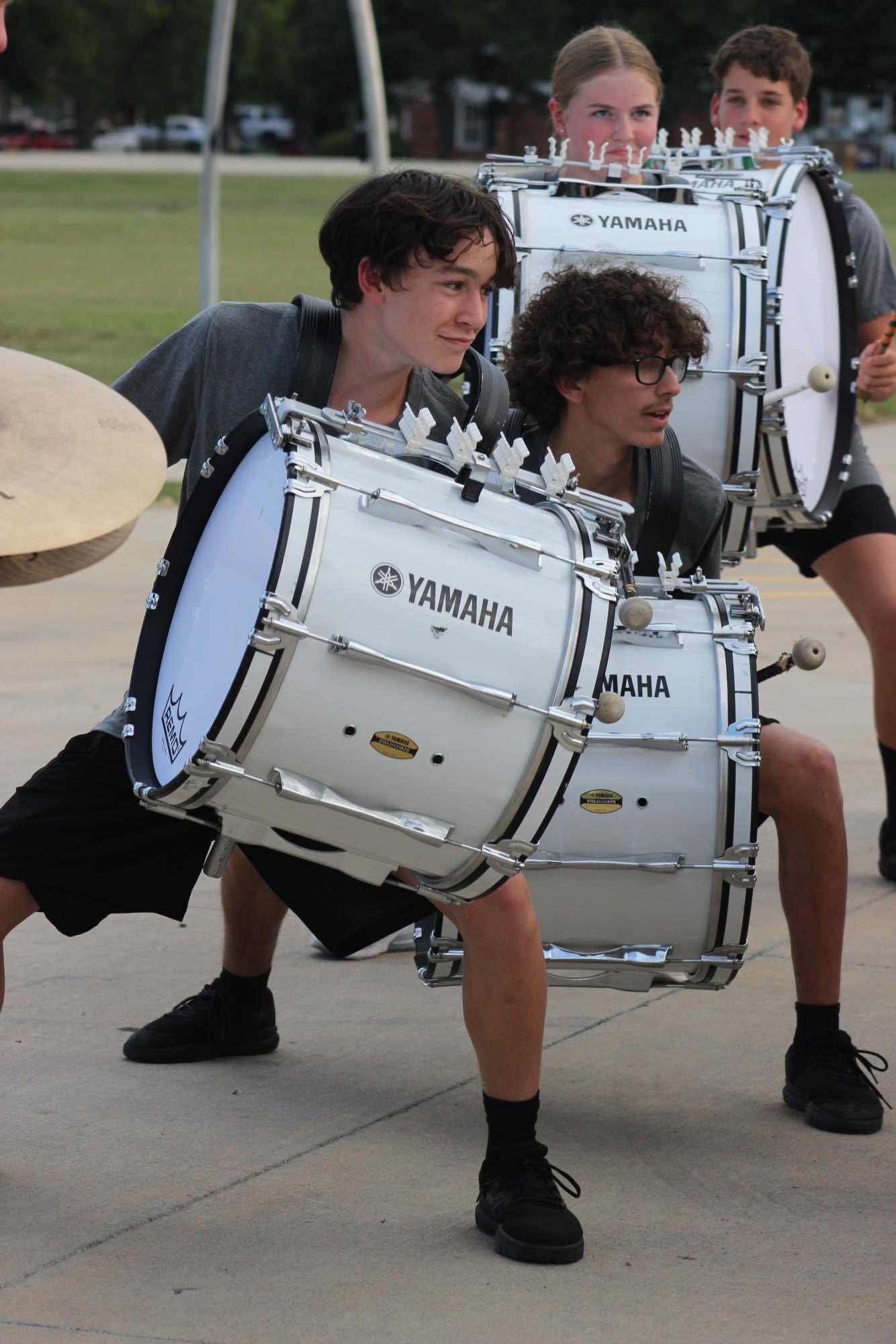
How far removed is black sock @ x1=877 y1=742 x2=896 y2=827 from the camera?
499 centimetres

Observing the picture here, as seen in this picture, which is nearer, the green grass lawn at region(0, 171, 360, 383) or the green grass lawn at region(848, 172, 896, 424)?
the green grass lawn at region(848, 172, 896, 424)

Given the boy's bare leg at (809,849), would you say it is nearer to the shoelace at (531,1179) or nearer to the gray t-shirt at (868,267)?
the shoelace at (531,1179)

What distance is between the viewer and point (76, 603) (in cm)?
766

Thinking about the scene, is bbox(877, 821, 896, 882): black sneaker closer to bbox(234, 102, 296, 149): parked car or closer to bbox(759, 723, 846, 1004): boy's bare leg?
bbox(759, 723, 846, 1004): boy's bare leg

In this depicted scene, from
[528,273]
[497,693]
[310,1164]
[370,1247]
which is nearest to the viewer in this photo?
[497,693]

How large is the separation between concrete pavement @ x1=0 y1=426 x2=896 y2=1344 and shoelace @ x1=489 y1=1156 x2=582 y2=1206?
11cm

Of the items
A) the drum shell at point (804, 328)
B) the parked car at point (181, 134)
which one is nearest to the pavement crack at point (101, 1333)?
the drum shell at point (804, 328)

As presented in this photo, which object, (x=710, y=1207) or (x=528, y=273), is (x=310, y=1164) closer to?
(x=710, y=1207)

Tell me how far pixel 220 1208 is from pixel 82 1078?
2.03ft

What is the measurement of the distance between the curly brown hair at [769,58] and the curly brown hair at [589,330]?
6.29 feet

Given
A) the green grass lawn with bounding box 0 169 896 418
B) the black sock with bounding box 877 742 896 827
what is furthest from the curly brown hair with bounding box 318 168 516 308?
the green grass lawn with bounding box 0 169 896 418

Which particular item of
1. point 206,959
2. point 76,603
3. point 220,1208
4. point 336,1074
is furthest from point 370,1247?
point 76,603

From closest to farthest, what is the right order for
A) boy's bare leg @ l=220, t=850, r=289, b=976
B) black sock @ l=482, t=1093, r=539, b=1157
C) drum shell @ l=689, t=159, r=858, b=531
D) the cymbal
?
the cymbal
black sock @ l=482, t=1093, r=539, b=1157
boy's bare leg @ l=220, t=850, r=289, b=976
drum shell @ l=689, t=159, r=858, b=531

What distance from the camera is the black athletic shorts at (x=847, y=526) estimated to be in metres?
4.88
